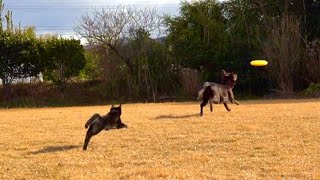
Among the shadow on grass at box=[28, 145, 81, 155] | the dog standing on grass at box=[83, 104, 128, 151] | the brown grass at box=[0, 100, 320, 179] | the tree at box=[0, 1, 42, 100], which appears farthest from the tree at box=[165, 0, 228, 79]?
the shadow on grass at box=[28, 145, 81, 155]

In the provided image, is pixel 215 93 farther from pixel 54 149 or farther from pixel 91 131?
pixel 54 149

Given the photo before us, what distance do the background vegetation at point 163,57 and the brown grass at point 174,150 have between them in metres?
12.6

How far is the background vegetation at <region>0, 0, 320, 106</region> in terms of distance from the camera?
25.1m

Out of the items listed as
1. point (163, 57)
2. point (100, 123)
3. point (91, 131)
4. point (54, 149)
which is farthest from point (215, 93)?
point (163, 57)

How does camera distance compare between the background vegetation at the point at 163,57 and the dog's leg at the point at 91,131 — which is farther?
the background vegetation at the point at 163,57

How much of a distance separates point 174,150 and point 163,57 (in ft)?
60.6

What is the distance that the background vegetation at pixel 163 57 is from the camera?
2512cm

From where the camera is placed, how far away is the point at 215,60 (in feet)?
84.9

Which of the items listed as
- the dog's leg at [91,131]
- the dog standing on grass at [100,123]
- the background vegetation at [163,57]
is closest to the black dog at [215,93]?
the dog standing on grass at [100,123]

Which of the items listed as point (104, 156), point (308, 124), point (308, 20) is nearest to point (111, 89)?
point (308, 20)

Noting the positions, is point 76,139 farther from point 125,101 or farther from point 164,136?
point 125,101

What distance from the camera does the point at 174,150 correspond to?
332 inches

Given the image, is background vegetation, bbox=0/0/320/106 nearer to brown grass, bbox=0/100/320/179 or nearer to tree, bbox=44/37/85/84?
tree, bbox=44/37/85/84

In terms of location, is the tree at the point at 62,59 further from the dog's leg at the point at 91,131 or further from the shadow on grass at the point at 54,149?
the dog's leg at the point at 91,131
